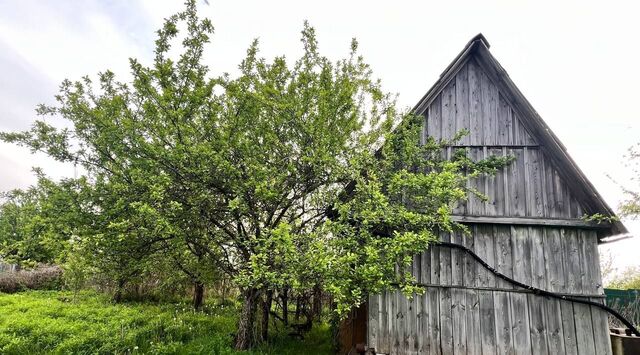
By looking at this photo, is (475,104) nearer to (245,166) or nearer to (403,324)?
(403,324)

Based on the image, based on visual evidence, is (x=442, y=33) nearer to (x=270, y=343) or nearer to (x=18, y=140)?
(x=270, y=343)

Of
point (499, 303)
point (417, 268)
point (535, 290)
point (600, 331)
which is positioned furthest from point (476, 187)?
point (600, 331)

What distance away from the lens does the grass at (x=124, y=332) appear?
7840mm

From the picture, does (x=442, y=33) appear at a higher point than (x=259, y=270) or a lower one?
higher

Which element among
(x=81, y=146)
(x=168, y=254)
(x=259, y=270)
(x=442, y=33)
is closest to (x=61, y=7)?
(x=259, y=270)

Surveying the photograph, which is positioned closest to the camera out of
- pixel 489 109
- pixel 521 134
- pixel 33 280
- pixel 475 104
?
pixel 521 134

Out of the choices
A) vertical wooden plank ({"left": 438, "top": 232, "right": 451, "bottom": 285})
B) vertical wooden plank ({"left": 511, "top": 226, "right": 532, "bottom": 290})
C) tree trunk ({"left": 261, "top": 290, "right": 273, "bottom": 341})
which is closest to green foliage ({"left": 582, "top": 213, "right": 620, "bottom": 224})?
vertical wooden plank ({"left": 511, "top": 226, "right": 532, "bottom": 290})

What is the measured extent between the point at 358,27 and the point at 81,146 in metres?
7.27

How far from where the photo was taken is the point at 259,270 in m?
6.43

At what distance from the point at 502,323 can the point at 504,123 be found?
4326mm

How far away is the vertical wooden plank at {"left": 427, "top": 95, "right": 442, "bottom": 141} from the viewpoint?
825cm

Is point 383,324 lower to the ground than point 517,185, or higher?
lower

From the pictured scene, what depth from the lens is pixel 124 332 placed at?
28.5 feet

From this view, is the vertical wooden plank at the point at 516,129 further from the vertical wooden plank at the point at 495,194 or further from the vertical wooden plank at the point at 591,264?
the vertical wooden plank at the point at 591,264
